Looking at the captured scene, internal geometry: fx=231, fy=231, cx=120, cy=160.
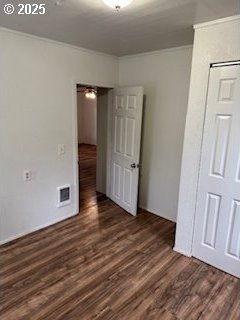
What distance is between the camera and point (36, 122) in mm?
2854

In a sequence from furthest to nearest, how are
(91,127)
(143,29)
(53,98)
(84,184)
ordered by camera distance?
1. (91,127)
2. (84,184)
3. (53,98)
4. (143,29)

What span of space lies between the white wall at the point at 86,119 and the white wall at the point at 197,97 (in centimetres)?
691

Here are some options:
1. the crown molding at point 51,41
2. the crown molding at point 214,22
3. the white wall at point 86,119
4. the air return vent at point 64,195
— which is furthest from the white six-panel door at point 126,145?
the white wall at point 86,119

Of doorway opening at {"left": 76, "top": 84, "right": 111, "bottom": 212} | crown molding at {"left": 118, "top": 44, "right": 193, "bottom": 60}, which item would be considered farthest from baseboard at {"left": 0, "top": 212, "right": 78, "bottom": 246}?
crown molding at {"left": 118, "top": 44, "right": 193, "bottom": 60}

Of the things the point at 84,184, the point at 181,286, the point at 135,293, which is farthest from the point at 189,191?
the point at 84,184

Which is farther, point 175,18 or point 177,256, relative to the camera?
point 177,256

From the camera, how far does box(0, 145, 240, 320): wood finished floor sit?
1908mm

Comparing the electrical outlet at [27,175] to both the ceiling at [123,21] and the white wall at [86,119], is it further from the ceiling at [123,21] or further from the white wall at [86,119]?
the white wall at [86,119]

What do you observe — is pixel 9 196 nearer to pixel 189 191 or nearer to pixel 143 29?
pixel 189 191

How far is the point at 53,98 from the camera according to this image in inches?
117

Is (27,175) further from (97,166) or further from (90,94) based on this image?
(90,94)

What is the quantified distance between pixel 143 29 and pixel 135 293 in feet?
8.41

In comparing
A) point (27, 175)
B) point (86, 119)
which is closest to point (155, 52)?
point (27, 175)

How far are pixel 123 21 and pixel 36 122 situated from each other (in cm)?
152
